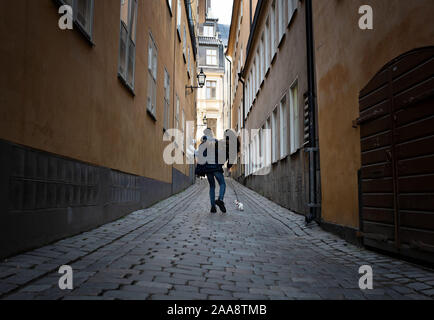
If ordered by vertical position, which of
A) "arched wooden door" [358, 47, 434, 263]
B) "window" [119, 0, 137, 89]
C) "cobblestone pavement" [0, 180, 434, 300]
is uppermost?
"window" [119, 0, 137, 89]

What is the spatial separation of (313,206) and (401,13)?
12.4 ft

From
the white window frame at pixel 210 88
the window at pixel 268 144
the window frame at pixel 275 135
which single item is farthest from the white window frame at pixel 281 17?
the white window frame at pixel 210 88

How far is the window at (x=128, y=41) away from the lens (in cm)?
750

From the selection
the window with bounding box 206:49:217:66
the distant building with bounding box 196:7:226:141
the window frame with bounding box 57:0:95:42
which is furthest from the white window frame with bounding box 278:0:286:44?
the window with bounding box 206:49:217:66

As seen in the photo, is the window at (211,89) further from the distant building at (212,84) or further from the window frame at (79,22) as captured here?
the window frame at (79,22)

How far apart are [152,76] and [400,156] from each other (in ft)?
25.4

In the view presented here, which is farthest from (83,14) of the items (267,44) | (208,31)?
(208,31)

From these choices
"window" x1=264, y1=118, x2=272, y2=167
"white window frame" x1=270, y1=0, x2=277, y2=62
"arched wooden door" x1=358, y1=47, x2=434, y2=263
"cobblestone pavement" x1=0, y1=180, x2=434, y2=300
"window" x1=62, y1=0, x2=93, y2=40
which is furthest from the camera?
"window" x1=264, y1=118, x2=272, y2=167

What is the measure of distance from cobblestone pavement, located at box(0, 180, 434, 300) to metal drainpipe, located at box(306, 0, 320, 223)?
3.47 ft

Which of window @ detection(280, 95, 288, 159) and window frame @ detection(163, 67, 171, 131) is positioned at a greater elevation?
window frame @ detection(163, 67, 171, 131)

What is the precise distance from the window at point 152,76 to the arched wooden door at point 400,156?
639 centimetres

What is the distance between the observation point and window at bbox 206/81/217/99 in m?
42.2

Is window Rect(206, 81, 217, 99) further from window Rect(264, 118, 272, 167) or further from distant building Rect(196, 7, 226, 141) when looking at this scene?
window Rect(264, 118, 272, 167)

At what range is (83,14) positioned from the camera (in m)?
5.44
